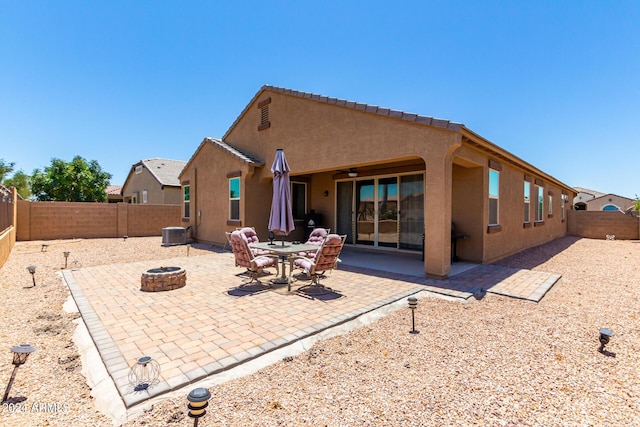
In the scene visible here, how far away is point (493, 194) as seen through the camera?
955 centimetres

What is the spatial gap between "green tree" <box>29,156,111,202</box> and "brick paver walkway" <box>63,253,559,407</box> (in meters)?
27.1

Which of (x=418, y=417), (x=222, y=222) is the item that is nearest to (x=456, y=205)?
(x=418, y=417)

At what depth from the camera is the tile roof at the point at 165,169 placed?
25344 millimetres

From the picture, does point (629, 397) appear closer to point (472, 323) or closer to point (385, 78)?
point (472, 323)

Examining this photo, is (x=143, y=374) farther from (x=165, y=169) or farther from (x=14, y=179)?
(x=14, y=179)

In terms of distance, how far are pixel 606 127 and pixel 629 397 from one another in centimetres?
2135

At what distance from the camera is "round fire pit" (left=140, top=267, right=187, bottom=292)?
609 centimetres

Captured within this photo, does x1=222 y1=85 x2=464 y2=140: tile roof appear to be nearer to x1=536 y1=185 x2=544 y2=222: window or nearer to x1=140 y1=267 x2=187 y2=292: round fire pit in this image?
x1=140 y1=267 x2=187 y2=292: round fire pit

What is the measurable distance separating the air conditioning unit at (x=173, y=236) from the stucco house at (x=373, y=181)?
0.78 m

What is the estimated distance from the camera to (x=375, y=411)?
2492 millimetres

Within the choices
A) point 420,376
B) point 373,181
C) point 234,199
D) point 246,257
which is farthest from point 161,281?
point 373,181

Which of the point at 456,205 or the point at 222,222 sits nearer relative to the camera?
the point at 456,205

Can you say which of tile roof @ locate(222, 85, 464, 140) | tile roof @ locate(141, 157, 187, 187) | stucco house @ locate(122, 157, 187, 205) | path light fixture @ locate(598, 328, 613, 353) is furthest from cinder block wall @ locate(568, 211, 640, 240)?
tile roof @ locate(141, 157, 187, 187)

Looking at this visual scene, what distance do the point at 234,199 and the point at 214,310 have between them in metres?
8.10
